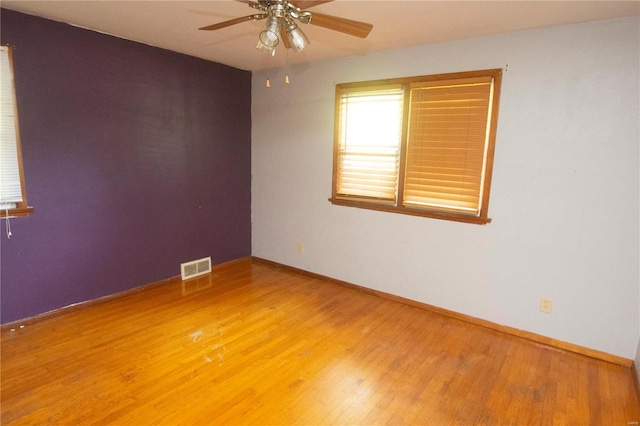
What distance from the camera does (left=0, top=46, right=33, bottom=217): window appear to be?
2.65 meters

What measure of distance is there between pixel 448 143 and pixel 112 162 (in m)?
3.08

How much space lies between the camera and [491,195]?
9.69 ft

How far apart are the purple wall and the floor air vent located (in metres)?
0.07

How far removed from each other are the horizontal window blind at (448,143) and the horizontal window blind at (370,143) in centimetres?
17

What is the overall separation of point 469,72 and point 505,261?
1.60 m

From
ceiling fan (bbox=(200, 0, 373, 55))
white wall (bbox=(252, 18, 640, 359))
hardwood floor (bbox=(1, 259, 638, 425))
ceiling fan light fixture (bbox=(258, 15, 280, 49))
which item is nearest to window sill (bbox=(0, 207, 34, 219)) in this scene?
hardwood floor (bbox=(1, 259, 638, 425))

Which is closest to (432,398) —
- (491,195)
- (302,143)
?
(491,195)

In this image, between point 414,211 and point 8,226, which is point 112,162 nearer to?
point 8,226

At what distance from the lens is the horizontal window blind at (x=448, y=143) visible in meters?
2.95

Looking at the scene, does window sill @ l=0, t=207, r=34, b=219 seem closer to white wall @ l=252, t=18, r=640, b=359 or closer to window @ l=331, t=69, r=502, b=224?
window @ l=331, t=69, r=502, b=224

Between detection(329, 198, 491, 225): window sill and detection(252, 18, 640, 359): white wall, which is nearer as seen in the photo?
detection(252, 18, 640, 359): white wall

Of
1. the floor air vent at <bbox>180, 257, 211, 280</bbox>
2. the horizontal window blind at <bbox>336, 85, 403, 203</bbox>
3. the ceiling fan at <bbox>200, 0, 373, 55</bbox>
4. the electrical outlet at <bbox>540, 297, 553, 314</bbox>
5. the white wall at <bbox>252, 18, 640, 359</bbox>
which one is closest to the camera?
the ceiling fan at <bbox>200, 0, 373, 55</bbox>

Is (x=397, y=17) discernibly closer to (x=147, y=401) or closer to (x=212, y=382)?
(x=212, y=382)

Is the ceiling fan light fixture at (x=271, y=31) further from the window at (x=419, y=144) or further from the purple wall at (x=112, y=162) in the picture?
the purple wall at (x=112, y=162)
